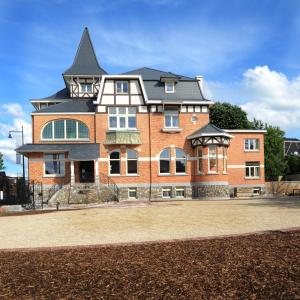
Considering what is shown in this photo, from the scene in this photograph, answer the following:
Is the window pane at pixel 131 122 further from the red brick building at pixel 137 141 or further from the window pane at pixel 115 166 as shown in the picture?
the window pane at pixel 115 166

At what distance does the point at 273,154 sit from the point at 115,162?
3388 centimetres

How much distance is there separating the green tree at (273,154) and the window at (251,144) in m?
23.9

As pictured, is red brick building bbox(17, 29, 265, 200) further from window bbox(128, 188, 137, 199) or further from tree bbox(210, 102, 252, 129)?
tree bbox(210, 102, 252, 129)

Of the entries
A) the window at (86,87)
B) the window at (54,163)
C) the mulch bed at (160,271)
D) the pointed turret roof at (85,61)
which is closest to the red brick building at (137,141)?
the window at (54,163)

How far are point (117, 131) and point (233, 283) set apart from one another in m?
29.5

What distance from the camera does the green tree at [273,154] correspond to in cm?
6281

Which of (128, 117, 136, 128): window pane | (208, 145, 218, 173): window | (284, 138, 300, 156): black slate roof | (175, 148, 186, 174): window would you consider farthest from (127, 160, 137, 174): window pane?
(284, 138, 300, 156): black slate roof

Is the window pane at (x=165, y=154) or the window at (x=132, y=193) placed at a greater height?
the window pane at (x=165, y=154)

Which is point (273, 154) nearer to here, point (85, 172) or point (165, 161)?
point (165, 161)

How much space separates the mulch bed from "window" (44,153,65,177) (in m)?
25.6

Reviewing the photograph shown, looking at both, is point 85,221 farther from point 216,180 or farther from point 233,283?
point 216,180

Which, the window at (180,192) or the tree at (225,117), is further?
the tree at (225,117)

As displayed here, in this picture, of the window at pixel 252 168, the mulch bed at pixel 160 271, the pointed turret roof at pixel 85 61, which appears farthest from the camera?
the pointed turret roof at pixel 85 61

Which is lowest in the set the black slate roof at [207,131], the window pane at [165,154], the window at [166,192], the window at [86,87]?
the window at [166,192]
